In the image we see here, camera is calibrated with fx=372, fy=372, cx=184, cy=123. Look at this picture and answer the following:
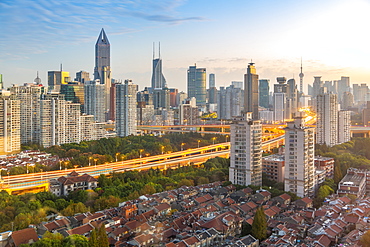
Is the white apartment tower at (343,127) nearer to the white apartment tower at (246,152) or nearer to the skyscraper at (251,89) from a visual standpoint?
the white apartment tower at (246,152)

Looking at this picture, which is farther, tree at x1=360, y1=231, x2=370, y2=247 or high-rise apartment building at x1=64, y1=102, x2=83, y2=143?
high-rise apartment building at x1=64, y1=102, x2=83, y2=143

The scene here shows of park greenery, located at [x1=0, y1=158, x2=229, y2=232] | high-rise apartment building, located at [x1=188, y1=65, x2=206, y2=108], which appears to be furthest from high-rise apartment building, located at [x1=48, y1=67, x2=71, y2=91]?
high-rise apartment building, located at [x1=188, y1=65, x2=206, y2=108]

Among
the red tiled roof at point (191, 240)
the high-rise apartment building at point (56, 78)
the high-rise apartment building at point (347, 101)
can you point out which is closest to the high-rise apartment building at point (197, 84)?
the high-rise apartment building at point (56, 78)

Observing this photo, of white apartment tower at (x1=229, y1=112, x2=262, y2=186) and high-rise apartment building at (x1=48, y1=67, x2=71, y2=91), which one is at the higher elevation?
high-rise apartment building at (x1=48, y1=67, x2=71, y2=91)

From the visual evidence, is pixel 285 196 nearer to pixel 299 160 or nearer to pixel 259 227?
pixel 299 160

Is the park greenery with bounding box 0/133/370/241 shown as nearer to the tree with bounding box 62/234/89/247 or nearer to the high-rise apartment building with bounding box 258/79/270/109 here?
the tree with bounding box 62/234/89/247

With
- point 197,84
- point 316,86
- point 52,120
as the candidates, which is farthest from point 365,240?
point 197,84
